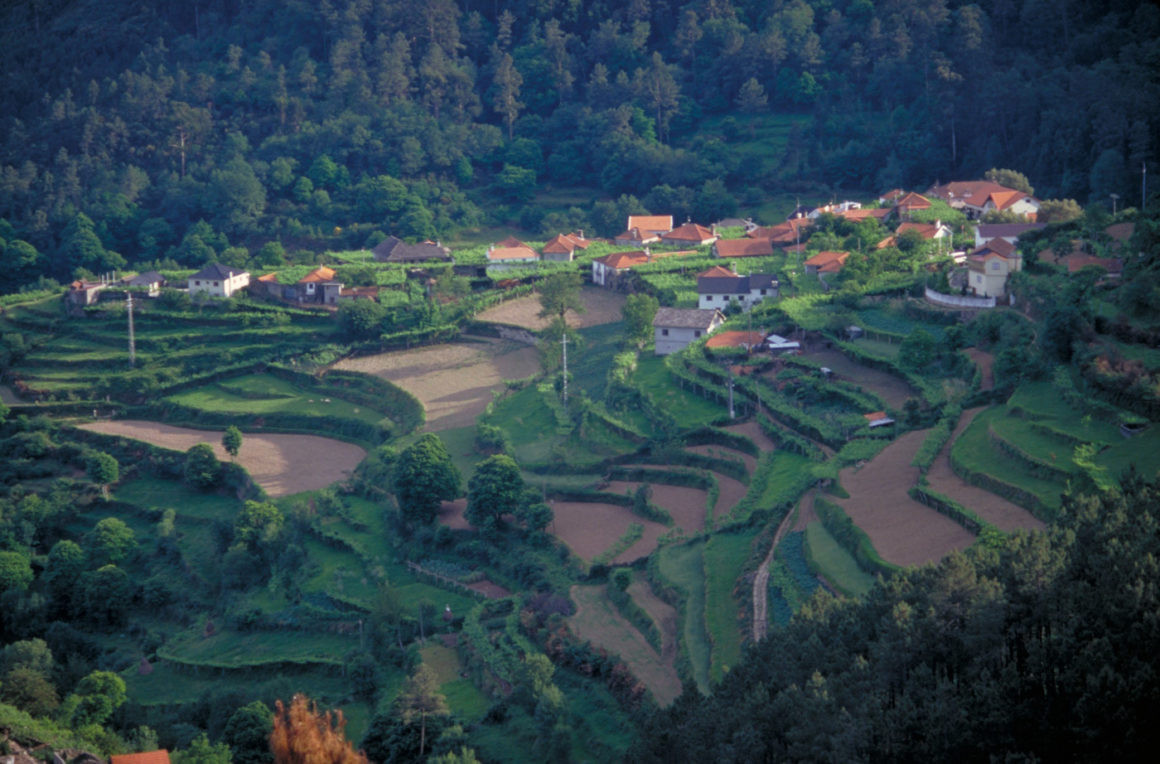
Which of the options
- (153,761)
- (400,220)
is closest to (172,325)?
(400,220)

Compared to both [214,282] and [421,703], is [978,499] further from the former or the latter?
[214,282]

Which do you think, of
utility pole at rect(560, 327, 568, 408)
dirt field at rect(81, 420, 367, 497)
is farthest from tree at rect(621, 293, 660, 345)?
dirt field at rect(81, 420, 367, 497)

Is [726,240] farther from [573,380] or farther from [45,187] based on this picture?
[45,187]

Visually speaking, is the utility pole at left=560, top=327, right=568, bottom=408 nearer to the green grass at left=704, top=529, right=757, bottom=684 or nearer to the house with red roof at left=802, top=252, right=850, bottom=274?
the house with red roof at left=802, top=252, right=850, bottom=274

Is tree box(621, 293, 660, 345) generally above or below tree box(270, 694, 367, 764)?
above

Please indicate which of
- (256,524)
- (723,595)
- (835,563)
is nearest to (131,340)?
(256,524)

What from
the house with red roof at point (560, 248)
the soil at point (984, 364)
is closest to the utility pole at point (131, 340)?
the house with red roof at point (560, 248)
